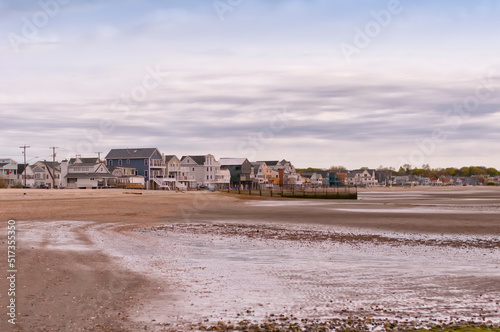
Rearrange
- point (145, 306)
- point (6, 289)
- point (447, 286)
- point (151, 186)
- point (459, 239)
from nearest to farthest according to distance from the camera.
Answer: point (145, 306) → point (6, 289) → point (447, 286) → point (459, 239) → point (151, 186)

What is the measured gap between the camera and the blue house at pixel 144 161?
375 ft

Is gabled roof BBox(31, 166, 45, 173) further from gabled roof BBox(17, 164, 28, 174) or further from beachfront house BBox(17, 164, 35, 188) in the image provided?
gabled roof BBox(17, 164, 28, 174)

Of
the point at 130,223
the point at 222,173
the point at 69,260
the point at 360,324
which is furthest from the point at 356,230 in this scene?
the point at 222,173

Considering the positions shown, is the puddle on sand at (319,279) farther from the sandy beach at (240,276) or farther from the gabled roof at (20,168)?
the gabled roof at (20,168)

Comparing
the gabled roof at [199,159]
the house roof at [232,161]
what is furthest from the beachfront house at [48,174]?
the house roof at [232,161]

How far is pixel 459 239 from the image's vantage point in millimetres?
24828

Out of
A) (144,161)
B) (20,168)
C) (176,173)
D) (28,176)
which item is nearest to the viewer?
(144,161)

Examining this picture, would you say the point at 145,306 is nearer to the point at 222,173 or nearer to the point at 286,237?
the point at 286,237

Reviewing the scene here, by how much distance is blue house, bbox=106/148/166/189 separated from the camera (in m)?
114

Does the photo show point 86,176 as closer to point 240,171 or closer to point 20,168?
point 20,168

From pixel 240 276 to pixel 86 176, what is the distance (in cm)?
9869

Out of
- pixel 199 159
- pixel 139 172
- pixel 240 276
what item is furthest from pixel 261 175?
pixel 240 276

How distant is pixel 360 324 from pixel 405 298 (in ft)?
9.28

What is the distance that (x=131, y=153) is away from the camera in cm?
11744
